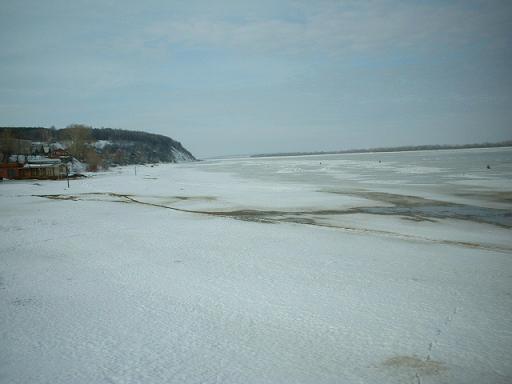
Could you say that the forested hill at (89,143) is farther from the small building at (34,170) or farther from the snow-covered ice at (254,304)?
the snow-covered ice at (254,304)

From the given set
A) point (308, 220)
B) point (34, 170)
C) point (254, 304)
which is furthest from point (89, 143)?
point (254, 304)

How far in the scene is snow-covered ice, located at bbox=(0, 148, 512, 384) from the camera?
15.8 ft

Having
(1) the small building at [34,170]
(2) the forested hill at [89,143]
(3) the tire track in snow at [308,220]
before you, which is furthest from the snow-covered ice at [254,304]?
(2) the forested hill at [89,143]

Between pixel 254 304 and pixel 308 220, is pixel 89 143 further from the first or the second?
pixel 254 304

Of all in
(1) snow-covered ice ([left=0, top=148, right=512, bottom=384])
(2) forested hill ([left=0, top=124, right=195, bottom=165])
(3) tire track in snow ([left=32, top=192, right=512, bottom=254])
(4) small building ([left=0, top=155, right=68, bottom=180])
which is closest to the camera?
(1) snow-covered ice ([left=0, top=148, right=512, bottom=384])

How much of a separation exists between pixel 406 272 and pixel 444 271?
999 millimetres

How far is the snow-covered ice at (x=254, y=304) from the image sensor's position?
483 centimetres

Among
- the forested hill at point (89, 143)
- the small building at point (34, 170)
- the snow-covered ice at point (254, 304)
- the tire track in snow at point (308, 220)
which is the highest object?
the forested hill at point (89, 143)

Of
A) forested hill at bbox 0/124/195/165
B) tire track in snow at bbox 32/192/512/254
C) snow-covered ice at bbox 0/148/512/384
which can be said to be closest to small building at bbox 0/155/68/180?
forested hill at bbox 0/124/195/165

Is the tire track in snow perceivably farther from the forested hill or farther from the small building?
the forested hill

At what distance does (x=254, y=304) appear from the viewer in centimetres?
684

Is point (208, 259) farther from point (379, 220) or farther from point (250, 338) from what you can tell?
point (379, 220)

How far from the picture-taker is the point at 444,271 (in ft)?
28.3

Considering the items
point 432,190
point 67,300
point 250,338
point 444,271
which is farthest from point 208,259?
point 432,190
